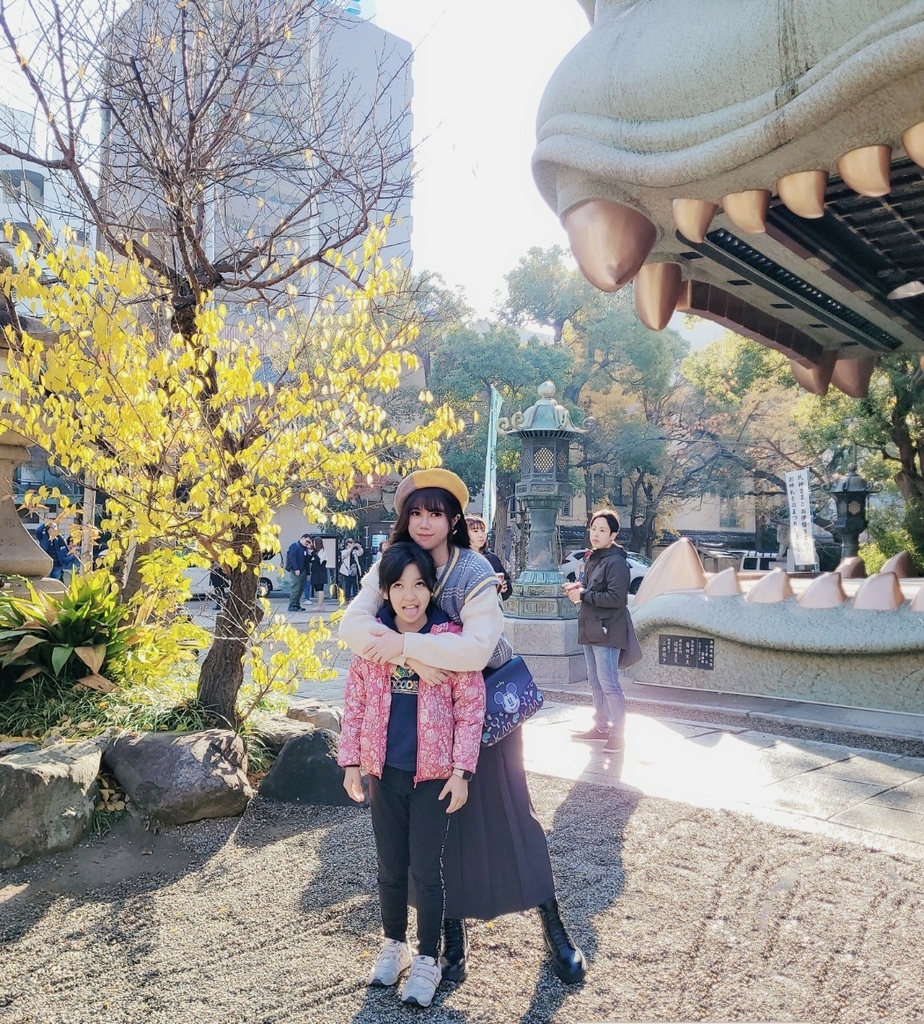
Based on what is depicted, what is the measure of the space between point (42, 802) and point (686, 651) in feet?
Answer: 19.4

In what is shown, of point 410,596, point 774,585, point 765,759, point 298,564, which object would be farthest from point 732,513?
point 410,596

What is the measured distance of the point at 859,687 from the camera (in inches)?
271

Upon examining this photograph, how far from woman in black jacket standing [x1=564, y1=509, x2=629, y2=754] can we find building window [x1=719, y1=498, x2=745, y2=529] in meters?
34.8

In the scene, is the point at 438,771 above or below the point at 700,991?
above

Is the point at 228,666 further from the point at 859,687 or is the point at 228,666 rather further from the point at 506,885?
the point at 859,687

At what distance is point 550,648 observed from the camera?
945 cm

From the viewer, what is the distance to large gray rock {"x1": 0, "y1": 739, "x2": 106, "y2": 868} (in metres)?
3.61

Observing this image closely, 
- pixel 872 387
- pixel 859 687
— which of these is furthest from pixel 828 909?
pixel 872 387

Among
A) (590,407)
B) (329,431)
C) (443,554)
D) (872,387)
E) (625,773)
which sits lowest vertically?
(625,773)

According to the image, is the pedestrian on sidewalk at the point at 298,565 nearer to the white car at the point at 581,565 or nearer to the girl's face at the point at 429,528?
the white car at the point at 581,565

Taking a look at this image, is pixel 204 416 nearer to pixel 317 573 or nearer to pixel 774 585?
pixel 774 585

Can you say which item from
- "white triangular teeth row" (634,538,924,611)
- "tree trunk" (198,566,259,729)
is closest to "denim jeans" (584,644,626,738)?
"white triangular teeth row" (634,538,924,611)

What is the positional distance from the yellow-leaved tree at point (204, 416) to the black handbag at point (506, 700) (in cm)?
203

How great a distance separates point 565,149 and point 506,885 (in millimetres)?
2566
